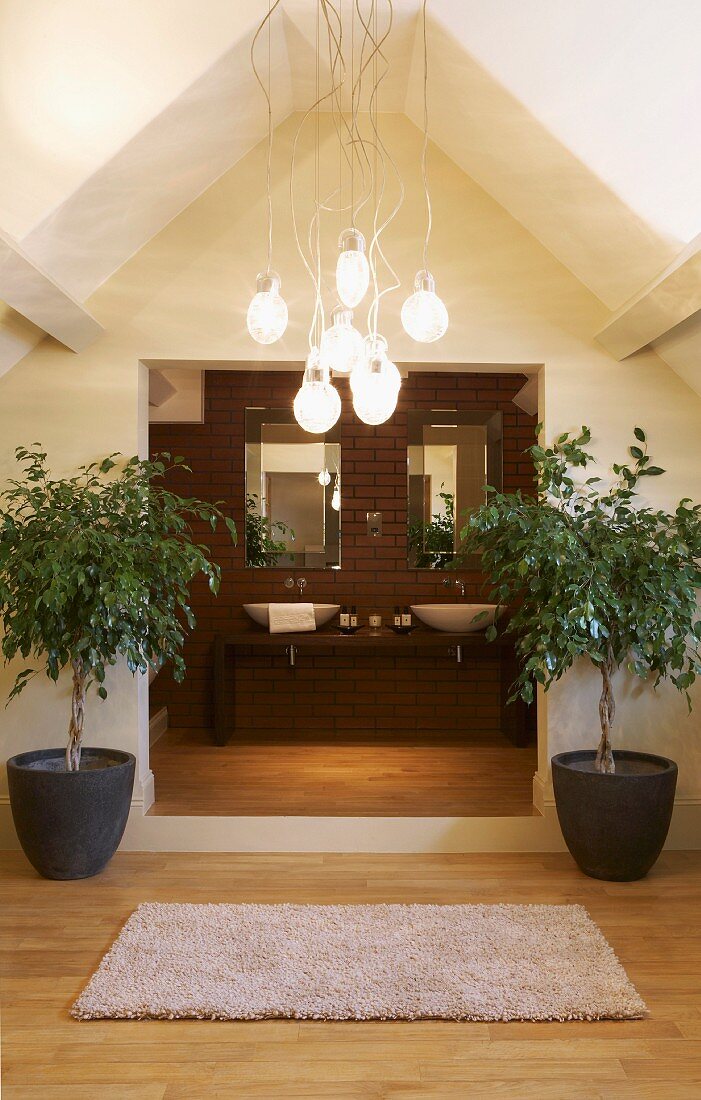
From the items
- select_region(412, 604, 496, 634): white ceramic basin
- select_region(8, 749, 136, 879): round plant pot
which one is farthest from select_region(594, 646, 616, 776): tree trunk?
select_region(8, 749, 136, 879): round plant pot

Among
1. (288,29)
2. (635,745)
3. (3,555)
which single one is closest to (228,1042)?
(3,555)

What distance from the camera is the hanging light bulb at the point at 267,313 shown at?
2359 millimetres

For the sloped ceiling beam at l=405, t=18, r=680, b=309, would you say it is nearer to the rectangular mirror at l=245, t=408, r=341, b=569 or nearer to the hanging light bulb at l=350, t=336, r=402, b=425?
the hanging light bulb at l=350, t=336, r=402, b=425

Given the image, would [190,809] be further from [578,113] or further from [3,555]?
[578,113]

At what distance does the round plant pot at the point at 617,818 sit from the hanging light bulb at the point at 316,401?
6.03 feet

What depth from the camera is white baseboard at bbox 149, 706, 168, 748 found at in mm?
5273

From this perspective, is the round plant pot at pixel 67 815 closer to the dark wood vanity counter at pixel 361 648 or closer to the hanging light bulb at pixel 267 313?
the dark wood vanity counter at pixel 361 648

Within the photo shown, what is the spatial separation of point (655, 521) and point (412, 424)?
243 cm

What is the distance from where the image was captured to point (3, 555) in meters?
3.33

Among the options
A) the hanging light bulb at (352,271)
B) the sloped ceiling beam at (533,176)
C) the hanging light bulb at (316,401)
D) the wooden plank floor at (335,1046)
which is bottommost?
the wooden plank floor at (335,1046)

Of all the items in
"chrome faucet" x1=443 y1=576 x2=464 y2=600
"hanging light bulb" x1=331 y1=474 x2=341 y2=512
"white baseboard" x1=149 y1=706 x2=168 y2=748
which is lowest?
"white baseboard" x1=149 y1=706 x2=168 y2=748

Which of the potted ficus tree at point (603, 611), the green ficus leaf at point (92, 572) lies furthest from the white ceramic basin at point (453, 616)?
the green ficus leaf at point (92, 572)

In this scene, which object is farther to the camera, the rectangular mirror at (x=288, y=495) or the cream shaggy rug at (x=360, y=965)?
the rectangular mirror at (x=288, y=495)

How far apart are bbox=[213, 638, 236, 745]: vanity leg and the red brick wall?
1.12 feet
